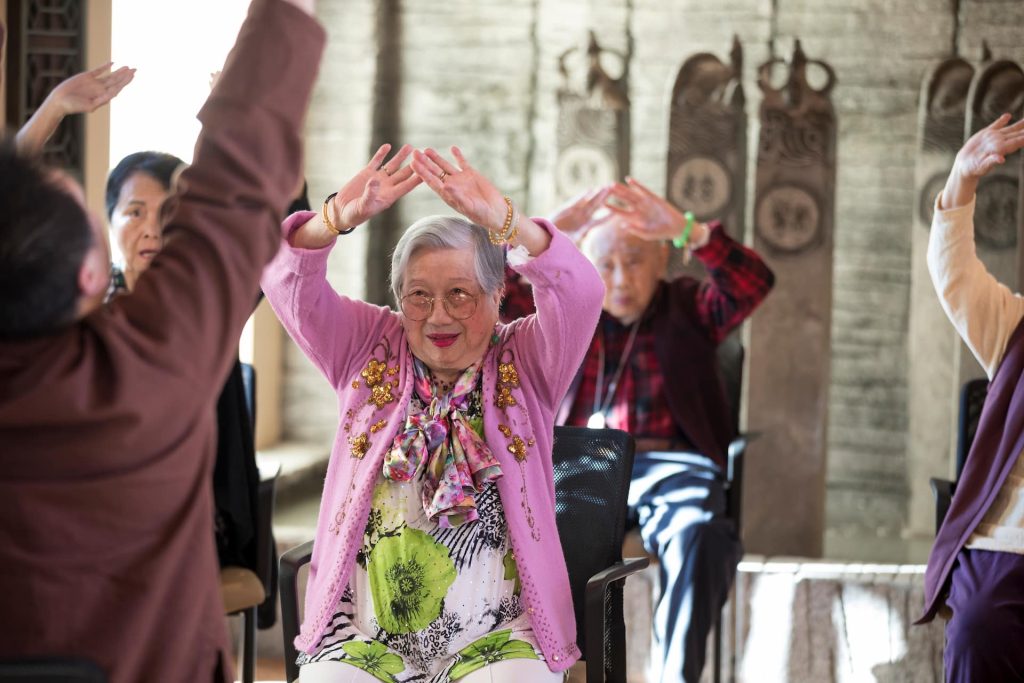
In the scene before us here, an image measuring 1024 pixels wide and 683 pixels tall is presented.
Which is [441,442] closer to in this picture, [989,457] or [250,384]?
[250,384]

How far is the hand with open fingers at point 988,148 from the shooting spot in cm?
261

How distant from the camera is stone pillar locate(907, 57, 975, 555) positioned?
15.8 ft

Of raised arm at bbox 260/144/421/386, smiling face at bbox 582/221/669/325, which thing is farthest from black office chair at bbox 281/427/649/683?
smiling face at bbox 582/221/669/325

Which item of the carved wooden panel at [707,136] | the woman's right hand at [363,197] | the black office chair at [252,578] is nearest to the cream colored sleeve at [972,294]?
the woman's right hand at [363,197]

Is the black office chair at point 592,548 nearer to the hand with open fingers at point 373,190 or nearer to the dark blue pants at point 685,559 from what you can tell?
the hand with open fingers at point 373,190

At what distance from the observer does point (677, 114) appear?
458 cm

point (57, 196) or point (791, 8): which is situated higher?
point (791, 8)

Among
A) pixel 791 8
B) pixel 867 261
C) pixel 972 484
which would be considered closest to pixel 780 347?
pixel 867 261

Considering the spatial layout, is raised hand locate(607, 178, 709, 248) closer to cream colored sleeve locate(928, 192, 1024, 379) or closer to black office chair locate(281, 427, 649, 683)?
cream colored sleeve locate(928, 192, 1024, 379)

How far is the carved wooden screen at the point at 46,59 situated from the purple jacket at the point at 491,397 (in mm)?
1369

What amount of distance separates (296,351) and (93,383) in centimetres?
410

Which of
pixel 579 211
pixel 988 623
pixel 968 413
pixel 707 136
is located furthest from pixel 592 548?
pixel 707 136

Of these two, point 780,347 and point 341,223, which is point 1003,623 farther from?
point 780,347

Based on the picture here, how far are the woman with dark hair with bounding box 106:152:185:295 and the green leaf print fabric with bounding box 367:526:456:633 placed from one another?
112 cm
